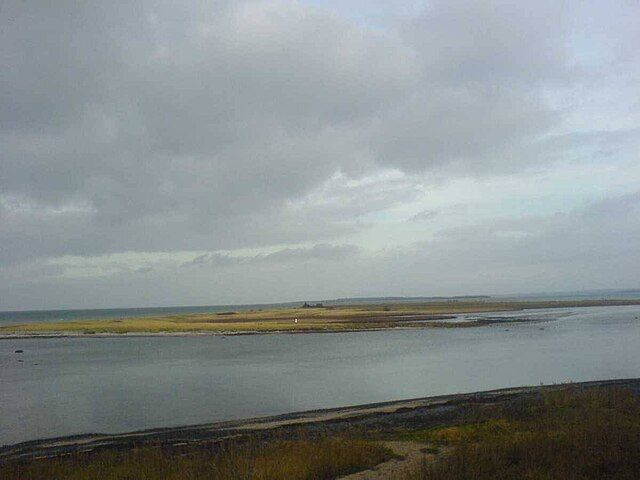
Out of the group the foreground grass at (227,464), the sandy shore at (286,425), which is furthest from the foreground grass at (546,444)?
the sandy shore at (286,425)

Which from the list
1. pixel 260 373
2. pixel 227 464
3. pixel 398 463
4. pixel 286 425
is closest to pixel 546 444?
pixel 398 463

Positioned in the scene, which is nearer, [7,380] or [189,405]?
[189,405]

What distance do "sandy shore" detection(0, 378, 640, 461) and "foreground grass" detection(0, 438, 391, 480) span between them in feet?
9.26

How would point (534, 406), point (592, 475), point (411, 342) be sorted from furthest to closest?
point (411, 342) → point (534, 406) → point (592, 475)

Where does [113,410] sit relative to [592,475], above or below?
below

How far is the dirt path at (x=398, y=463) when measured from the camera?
11.4 metres

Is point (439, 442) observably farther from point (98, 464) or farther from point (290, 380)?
point (290, 380)

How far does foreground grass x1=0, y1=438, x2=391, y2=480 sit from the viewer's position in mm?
11312

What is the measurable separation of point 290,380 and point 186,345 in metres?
27.8

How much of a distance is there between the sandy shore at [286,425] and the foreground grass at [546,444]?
2904 mm

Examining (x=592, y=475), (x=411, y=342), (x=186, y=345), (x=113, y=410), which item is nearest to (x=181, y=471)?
(x=592, y=475)

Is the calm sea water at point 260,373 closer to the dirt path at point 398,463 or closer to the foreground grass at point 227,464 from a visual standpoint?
the foreground grass at point 227,464

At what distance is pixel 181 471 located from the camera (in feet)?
38.8

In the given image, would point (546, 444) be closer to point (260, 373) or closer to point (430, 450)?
point (430, 450)
